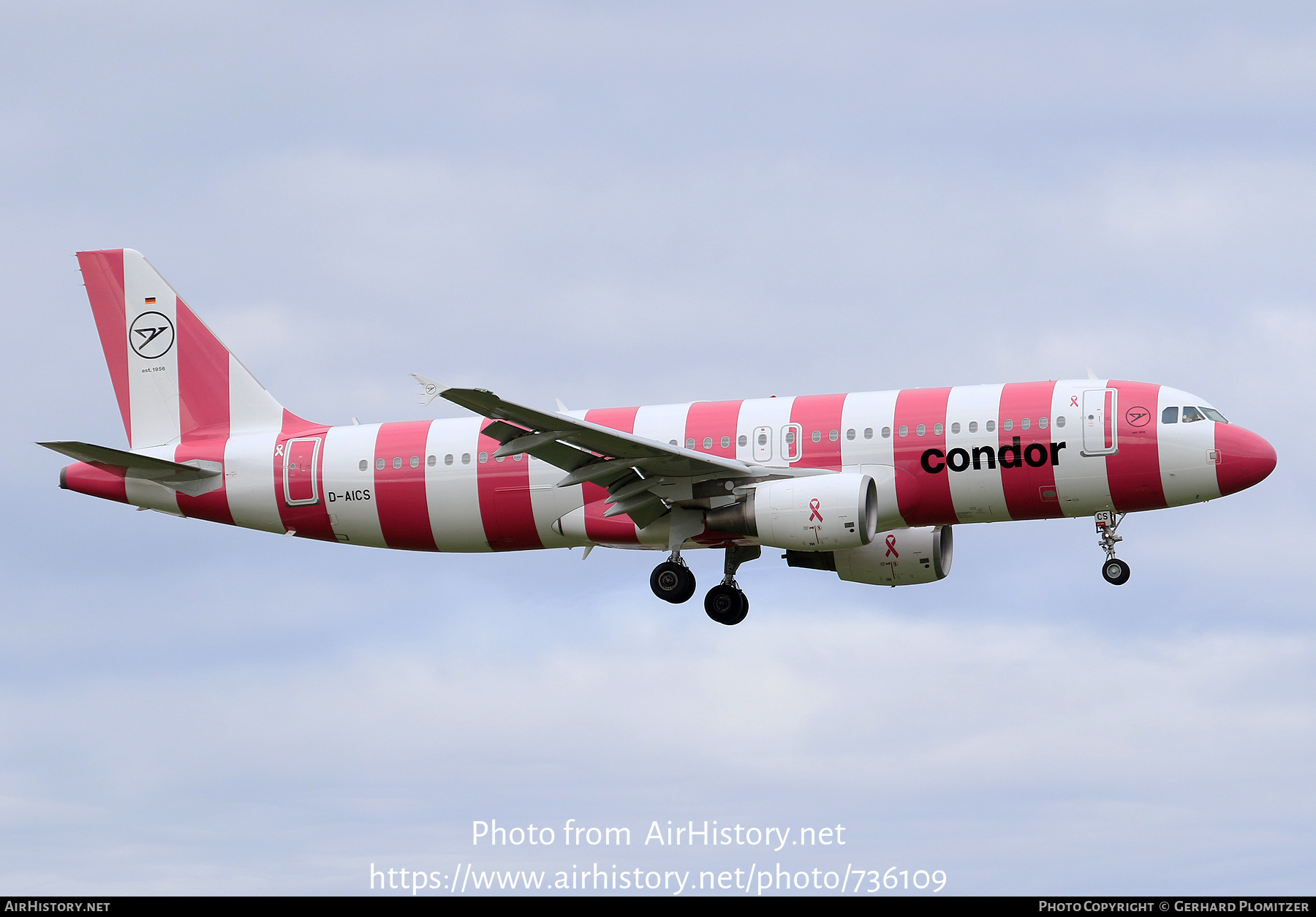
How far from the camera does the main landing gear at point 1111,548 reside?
32.6 metres

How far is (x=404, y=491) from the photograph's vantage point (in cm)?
3578

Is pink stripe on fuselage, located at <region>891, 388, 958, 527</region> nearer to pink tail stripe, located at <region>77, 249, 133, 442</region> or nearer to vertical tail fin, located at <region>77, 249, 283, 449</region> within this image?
vertical tail fin, located at <region>77, 249, 283, 449</region>

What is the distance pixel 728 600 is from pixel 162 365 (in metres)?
15.9

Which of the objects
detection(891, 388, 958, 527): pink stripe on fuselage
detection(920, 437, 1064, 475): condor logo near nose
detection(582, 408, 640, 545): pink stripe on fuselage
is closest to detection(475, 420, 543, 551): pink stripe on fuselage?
detection(582, 408, 640, 545): pink stripe on fuselage

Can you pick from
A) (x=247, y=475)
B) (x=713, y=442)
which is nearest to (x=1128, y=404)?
(x=713, y=442)

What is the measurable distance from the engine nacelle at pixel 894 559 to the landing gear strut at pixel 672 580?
3.46 meters

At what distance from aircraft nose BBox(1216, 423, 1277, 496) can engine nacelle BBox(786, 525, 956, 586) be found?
23.0 feet

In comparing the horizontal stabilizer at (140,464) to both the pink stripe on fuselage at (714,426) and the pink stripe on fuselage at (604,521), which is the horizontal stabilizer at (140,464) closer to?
the pink stripe on fuselage at (604,521)

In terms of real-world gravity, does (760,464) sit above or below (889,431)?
below

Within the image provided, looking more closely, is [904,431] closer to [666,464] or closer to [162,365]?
[666,464]

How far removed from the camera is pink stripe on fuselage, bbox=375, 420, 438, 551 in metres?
35.7

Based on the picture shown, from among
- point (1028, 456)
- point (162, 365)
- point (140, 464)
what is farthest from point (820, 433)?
point (162, 365)

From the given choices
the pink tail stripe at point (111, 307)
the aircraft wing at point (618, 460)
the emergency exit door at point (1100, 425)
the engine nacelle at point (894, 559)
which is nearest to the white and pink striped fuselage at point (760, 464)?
the emergency exit door at point (1100, 425)

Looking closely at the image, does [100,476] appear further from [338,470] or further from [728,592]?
[728,592]
